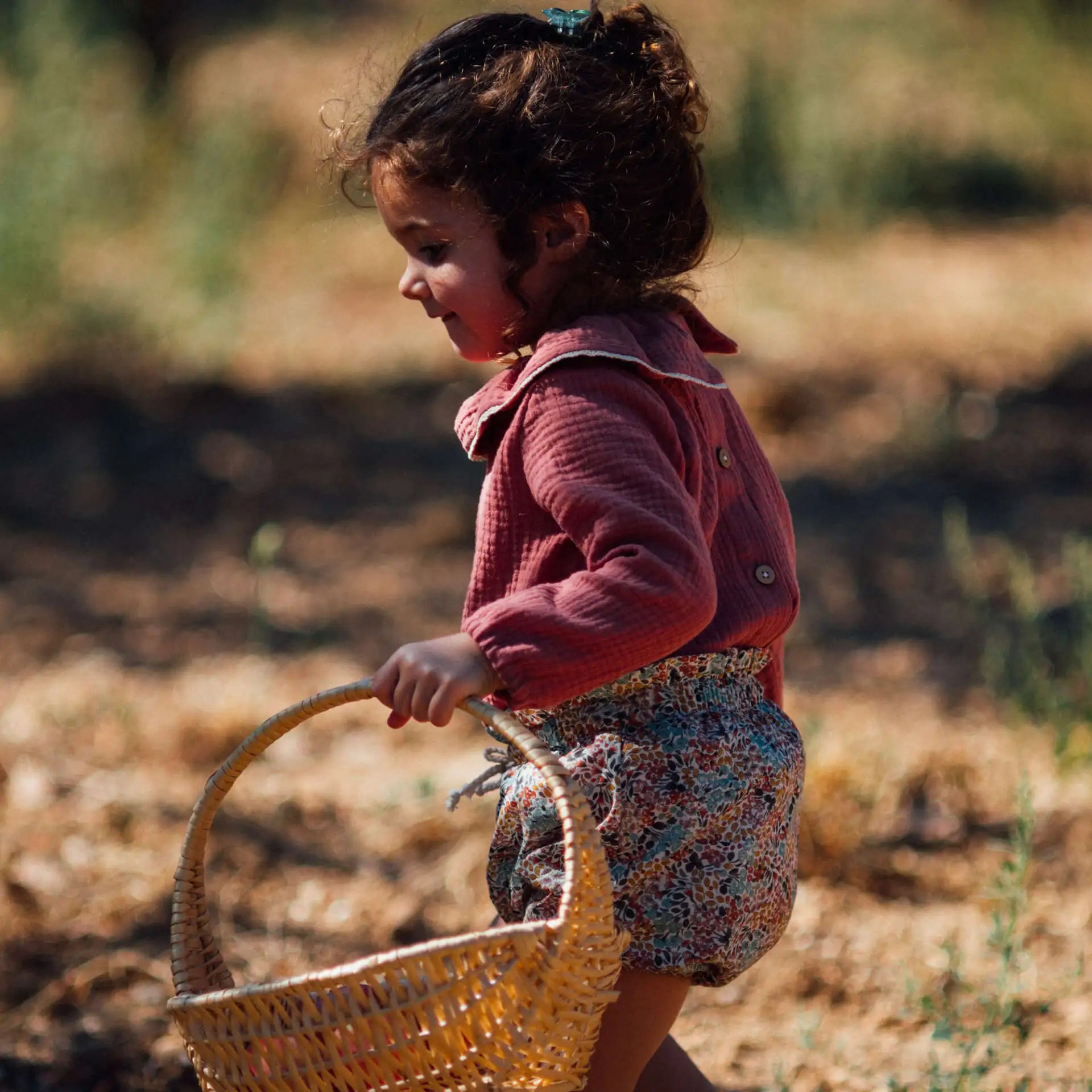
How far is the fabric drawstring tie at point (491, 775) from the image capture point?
5.69 ft

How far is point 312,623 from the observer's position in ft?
13.9

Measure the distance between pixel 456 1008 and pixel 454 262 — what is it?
0.76 meters

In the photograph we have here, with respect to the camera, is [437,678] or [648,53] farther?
[648,53]

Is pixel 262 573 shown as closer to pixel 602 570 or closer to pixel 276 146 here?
pixel 602 570

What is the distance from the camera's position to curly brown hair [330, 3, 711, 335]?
162cm

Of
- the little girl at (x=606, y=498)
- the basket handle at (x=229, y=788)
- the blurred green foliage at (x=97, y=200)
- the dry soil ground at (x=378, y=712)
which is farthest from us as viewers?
the blurred green foliage at (x=97, y=200)

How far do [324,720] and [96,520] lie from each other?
5.28 feet

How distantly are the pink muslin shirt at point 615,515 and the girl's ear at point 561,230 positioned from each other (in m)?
0.09

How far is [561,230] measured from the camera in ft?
5.40

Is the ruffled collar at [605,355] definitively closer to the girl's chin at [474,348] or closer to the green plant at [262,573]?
the girl's chin at [474,348]

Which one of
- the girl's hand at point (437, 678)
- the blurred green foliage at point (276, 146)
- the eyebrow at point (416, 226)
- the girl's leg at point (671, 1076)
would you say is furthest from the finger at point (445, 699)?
the blurred green foliage at point (276, 146)

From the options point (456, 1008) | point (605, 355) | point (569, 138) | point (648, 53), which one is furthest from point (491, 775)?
point (648, 53)

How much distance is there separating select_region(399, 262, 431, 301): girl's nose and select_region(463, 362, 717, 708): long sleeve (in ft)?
0.78

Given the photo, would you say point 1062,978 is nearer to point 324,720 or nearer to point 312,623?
point 324,720
